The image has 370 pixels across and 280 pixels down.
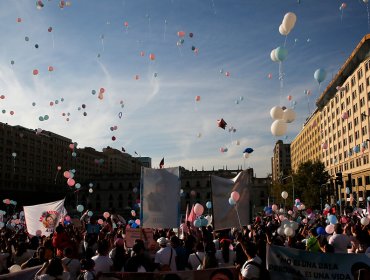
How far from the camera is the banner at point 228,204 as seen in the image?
10.7 metres

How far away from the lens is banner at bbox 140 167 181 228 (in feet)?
37.1

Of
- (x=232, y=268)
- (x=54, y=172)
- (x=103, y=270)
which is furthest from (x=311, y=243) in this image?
(x=54, y=172)

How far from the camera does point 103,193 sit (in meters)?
109

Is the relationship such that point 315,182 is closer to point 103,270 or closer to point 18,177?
point 103,270

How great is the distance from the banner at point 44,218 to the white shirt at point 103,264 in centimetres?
779

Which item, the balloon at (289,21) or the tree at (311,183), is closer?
the balloon at (289,21)

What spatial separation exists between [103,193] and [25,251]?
→ 102394 millimetres

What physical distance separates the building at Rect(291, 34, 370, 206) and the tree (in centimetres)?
330

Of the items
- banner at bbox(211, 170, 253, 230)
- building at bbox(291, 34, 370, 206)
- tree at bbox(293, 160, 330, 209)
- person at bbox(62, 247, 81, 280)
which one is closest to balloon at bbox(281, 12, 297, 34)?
banner at bbox(211, 170, 253, 230)

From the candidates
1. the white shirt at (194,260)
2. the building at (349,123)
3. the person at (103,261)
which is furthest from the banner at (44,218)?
the building at (349,123)

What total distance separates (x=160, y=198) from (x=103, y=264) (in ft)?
13.7

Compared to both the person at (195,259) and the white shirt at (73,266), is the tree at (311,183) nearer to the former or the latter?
the person at (195,259)

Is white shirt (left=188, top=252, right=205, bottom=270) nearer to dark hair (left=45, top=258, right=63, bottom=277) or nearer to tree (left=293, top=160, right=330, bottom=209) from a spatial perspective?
dark hair (left=45, top=258, right=63, bottom=277)

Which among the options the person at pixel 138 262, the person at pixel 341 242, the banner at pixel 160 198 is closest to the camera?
the person at pixel 138 262
